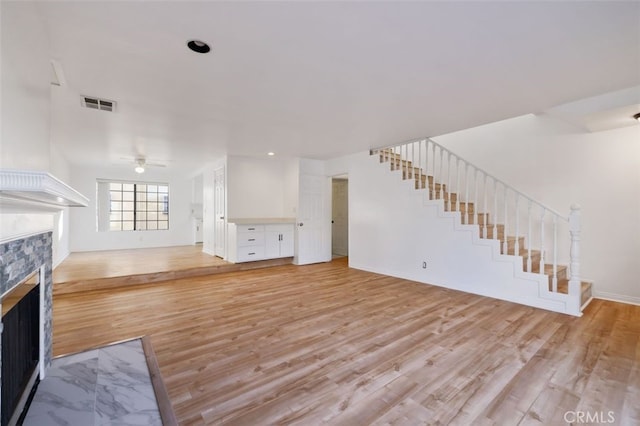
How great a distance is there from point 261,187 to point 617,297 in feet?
20.8

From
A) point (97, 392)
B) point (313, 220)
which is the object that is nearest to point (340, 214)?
point (313, 220)

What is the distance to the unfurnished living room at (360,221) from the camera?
160 centimetres

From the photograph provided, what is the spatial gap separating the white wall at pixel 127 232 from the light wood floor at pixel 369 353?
13.9 feet

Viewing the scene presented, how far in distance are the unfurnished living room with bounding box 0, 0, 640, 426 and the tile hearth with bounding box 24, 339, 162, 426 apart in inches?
0.5

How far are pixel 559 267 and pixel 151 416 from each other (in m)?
4.78

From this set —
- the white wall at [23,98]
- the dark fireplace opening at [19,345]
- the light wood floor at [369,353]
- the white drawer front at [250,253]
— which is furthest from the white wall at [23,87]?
the white drawer front at [250,253]

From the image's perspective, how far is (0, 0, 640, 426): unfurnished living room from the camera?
1.60 m

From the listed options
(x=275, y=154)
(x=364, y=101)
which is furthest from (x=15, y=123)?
(x=275, y=154)

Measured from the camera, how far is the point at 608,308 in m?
3.33

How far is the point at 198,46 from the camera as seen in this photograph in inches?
78.6

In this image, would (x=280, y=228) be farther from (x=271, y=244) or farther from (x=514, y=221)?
(x=514, y=221)

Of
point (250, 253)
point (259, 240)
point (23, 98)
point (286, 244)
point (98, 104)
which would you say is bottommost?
point (250, 253)

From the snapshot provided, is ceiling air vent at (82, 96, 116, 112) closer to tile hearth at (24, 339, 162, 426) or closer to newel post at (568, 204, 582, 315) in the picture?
tile hearth at (24, 339, 162, 426)

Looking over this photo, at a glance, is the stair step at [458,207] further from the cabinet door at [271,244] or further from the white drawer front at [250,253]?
the white drawer front at [250,253]
